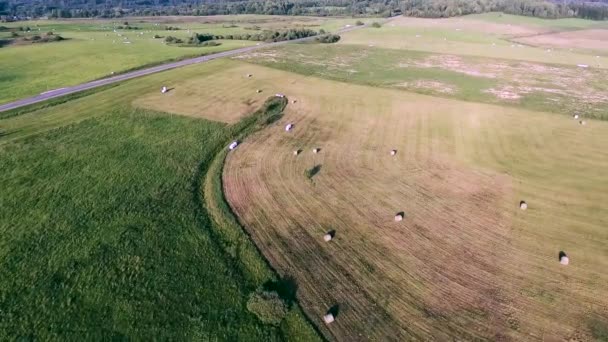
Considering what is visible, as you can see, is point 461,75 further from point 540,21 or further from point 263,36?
point 540,21

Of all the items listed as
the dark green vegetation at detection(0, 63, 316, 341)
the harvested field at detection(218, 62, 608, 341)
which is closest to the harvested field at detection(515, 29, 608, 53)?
the harvested field at detection(218, 62, 608, 341)

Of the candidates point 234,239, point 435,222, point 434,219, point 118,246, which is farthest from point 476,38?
point 118,246

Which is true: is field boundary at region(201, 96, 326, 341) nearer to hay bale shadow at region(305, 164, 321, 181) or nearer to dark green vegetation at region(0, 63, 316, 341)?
dark green vegetation at region(0, 63, 316, 341)

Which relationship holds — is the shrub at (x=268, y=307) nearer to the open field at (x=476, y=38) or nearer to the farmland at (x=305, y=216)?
the farmland at (x=305, y=216)

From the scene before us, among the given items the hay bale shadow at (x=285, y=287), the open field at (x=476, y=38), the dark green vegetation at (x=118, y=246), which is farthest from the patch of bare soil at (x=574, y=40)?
the hay bale shadow at (x=285, y=287)

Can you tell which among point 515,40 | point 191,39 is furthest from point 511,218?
point 515,40

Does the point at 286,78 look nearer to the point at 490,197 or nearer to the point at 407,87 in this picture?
the point at 407,87

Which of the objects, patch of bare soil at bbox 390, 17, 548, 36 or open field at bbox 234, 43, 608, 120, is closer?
open field at bbox 234, 43, 608, 120
